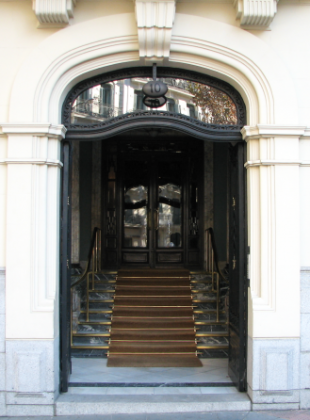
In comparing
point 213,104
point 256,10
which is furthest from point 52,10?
point 256,10

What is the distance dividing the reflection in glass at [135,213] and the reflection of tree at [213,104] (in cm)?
446

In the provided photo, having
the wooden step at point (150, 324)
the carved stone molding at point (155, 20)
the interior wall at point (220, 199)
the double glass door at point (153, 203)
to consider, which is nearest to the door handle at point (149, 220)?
the double glass door at point (153, 203)

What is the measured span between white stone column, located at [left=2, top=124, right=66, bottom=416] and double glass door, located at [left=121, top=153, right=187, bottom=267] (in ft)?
15.3

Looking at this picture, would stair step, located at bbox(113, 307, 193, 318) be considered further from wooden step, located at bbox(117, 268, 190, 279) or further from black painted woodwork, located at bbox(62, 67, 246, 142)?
black painted woodwork, located at bbox(62, 67, 246, 142)

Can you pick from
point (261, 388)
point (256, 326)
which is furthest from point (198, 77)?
point (261, 388)

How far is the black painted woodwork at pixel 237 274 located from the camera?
5051mm

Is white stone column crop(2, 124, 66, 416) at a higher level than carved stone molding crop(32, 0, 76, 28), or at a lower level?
lower

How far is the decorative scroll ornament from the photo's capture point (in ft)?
16.6

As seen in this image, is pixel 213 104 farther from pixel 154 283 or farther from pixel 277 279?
pixel 154 283

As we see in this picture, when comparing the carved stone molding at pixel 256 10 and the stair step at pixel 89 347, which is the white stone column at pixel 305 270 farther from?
the stair step at pixel 89 347

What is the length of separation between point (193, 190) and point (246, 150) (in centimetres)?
439

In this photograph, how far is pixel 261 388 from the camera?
4754 millimetres

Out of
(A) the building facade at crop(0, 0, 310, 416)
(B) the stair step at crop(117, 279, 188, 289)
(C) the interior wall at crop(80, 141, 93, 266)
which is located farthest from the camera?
(C) the interior wall at crop(80, 141, 93, 266)

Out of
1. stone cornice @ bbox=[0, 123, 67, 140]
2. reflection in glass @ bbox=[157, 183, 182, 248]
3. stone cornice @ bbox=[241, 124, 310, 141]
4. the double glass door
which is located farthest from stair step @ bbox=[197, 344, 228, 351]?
stone cornice @ bbox=[0, 123, 67, 140]
